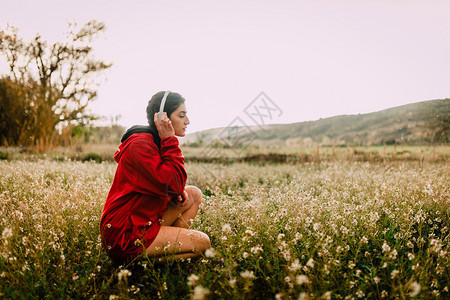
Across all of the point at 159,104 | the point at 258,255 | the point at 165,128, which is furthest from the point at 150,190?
the point at 258,255

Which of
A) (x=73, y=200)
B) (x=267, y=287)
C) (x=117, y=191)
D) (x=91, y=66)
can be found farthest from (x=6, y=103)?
(x=267, y=287)

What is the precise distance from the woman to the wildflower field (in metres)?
0.18

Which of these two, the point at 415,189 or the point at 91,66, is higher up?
the point at 91,66

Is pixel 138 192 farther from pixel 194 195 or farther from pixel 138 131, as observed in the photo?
pixel 194 195

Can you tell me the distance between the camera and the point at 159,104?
2811 mm

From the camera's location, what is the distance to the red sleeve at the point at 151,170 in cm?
242

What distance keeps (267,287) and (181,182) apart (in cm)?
117

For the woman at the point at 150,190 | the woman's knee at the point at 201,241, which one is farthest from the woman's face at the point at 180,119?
the woman's knee at the point at 201,241

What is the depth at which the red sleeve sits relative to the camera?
7.93ft

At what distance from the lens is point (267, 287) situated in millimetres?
2297

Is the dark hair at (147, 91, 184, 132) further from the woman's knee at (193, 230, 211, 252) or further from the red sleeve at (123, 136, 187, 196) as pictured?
the woman's knee at (193, 230, 211, 252)

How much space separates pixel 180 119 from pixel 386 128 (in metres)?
15.6

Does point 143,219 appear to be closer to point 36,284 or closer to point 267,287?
point 36,284

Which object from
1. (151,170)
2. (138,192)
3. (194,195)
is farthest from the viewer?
(194,195)
